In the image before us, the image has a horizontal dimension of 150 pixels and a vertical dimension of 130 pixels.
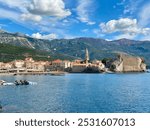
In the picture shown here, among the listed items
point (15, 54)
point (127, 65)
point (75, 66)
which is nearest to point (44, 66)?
point (75, 66)

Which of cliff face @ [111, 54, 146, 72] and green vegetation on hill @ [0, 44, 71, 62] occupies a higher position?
green vegetation on hill @ [0, 44, 71, 62]

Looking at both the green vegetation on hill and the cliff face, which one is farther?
the green vegetation on hill

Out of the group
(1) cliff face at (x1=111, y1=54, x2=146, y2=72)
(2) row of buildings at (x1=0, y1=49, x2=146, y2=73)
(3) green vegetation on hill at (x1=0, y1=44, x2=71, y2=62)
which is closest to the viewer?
(2) row of buildings at (x1=0, y1=49, x2=146, y2=73)

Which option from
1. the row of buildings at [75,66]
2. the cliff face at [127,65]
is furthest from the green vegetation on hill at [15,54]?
the cliff face at [127,65]

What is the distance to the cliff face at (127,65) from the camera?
14662cm

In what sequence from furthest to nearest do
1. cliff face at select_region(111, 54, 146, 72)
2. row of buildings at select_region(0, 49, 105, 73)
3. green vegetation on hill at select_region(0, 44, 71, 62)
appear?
green vegetation on hill at select_region(0, 44, 71, 62) < cliff face at select_region(111, 54, 146, 72) < row of buildings at select_region(0, 49, 105, 73)

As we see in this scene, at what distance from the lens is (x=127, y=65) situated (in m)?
152

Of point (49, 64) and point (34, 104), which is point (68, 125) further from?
point (49, 64)

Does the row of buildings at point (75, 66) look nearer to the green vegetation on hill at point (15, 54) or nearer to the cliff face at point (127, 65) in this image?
the cliff face at point (127, 65)

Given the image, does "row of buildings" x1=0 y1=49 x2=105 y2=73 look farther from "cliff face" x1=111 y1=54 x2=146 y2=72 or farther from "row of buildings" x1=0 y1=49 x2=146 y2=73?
"cliff face" x1=111 y1=54 x2=146 y2=72

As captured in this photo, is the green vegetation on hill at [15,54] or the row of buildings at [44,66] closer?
the row of buildings at [44,66]

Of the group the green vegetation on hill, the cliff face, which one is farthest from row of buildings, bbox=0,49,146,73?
the green vegetation on hill

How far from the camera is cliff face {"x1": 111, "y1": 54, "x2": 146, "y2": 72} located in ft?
481

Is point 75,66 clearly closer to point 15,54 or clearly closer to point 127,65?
point 127,65
